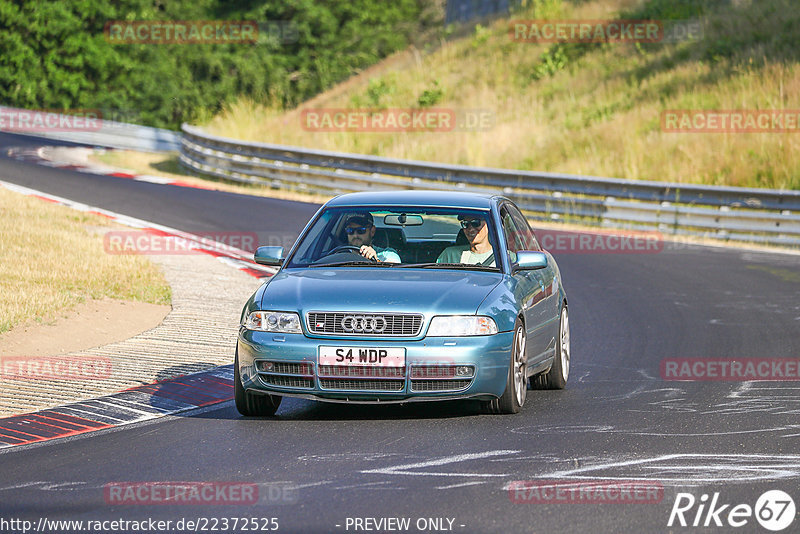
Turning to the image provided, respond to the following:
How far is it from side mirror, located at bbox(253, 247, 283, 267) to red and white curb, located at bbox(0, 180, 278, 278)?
7.29m

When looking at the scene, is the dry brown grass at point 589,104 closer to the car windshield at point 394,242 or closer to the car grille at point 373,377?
the car windshield at point 394,242

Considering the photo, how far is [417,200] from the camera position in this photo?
9484 mm

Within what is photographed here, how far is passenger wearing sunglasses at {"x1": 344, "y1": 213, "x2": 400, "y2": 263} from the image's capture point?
30.3ft

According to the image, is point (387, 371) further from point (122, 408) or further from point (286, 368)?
point (122, 408)

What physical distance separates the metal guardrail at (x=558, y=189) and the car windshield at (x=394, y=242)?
43.9 ft

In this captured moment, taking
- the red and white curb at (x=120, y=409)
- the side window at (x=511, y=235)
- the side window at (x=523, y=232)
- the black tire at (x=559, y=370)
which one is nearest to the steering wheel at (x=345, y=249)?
the side window at (x=511, y=235)

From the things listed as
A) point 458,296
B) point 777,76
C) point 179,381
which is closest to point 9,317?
point 179,381

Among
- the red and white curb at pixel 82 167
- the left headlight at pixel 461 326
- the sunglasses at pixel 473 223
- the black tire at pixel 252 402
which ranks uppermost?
the sunglasses at pixel 473 223

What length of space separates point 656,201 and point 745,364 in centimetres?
1287

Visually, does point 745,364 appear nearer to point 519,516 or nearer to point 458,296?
point 458,296

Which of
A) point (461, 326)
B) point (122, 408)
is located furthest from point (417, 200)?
point (122, 408)

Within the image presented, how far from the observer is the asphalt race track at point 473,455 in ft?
19.8

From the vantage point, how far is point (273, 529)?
5.77 metres

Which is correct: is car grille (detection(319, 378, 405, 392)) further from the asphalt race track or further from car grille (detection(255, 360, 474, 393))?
the asphalt race track
